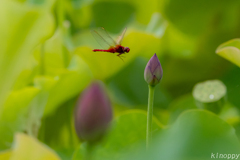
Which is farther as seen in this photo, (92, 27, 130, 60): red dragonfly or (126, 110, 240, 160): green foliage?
(92, 27, 130, 60): red dragonfly

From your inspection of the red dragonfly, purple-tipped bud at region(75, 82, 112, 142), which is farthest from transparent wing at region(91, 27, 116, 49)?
purple-tipped bud at region(75, 82, 112, 142)

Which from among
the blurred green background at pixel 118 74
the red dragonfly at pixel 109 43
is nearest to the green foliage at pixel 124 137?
the blurred green background at pixel 118 74

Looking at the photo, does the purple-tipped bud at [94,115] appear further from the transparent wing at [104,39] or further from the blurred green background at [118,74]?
the transparent wing at [104,39]

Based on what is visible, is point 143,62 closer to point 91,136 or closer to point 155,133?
point 155,133

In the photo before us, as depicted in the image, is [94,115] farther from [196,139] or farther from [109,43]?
[109,43]

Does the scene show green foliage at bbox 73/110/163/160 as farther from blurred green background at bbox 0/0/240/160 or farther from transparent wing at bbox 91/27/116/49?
transparent wing at bbox 91/27/116/49
